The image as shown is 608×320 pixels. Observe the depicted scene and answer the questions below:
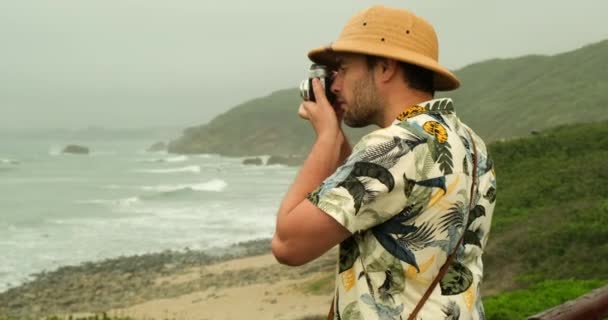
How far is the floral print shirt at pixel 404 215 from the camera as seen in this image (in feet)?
5.91

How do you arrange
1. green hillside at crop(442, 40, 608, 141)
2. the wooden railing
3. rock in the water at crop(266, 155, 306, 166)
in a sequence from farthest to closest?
rock in the water at crop(266, 155, 306, 166) < green hillside at crop(442, 40, 608, 141) < the wooden railing

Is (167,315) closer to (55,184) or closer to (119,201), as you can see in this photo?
(119,201)

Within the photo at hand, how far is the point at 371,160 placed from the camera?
1.81 meters

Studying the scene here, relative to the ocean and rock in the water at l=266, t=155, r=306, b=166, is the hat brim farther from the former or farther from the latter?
rock in the water at l=266, t=155, r=306, b=166

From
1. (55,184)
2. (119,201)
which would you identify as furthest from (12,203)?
(55,184)

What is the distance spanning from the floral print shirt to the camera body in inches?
13.0

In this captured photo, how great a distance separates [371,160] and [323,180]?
0.21 meters

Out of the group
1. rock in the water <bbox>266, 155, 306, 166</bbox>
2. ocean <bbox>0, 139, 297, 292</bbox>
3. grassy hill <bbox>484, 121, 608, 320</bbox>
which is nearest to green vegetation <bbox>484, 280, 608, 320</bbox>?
grassy hill <bbox>484, 121, 608, 320</bbox>

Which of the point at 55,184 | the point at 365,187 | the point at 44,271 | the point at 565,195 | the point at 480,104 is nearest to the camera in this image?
the point at 365,187

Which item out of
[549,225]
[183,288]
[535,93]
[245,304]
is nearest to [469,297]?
[549,225]

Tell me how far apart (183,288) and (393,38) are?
20.9 meters

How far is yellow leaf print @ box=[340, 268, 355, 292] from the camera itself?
76.7 inches

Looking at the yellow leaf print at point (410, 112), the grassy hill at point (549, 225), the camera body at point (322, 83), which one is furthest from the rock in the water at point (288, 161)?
the yellow leaf print at point (410, 112)

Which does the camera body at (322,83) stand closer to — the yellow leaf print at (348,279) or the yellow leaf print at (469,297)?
the yellow leaf print at (348,279)
